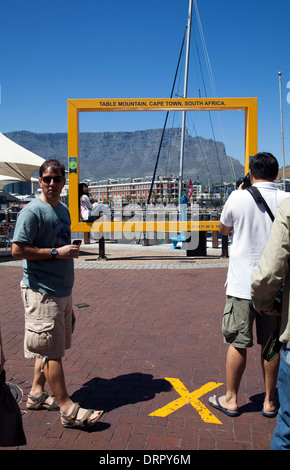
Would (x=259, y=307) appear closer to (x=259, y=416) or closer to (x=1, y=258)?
(x=259, y=416)

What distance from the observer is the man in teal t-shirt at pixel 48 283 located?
2734 mm

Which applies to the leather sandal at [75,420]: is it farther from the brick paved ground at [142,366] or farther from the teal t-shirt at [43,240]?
the teal t-shirt at [43,240]

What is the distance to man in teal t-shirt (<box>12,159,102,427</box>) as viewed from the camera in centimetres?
273

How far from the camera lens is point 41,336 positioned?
274cm

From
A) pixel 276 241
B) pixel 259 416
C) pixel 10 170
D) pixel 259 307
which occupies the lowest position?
pixel 259 416

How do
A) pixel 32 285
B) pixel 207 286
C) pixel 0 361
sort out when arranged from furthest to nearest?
pixel 207 286
pixel 32 285
pixel 0 361

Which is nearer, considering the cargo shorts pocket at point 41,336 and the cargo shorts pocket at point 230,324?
the cargo shorts pocket at point 41,336

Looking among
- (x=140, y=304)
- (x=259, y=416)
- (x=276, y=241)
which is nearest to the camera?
(x=276, y=241)

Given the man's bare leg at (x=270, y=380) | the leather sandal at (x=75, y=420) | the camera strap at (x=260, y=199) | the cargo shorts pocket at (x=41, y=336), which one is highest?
the camera strap at (x=260, y=199)

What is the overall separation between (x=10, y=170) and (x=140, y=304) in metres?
9.38

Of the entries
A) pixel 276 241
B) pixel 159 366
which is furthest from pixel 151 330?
→ pixel 276 241

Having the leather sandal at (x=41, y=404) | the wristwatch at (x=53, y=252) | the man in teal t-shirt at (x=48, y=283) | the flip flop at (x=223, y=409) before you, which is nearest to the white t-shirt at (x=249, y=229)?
the flip flop at (x=223, y=409)

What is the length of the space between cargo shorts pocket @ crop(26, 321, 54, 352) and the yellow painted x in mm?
1011
